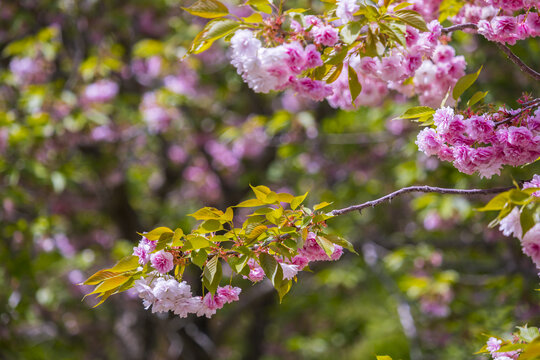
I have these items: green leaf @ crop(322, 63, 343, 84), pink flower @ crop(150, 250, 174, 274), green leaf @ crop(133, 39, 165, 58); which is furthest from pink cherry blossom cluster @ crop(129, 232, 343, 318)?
green leaf @ crop(133, 39, 165, 58)

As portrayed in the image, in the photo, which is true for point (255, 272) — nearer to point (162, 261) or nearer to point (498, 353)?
point (162, 261)

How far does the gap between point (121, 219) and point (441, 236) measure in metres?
2.96

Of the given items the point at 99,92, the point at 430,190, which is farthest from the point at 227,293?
the point at 99,92

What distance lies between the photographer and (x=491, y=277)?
4121mm

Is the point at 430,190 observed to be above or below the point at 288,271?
above

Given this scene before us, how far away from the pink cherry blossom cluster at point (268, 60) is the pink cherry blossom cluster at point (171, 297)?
61 centimetres

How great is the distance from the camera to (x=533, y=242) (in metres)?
1.22

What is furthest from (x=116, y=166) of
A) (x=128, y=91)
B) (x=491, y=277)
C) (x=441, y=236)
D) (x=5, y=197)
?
(x=491, y=277)

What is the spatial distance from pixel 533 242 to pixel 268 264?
2.12ft

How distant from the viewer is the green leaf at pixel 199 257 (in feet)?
4.62

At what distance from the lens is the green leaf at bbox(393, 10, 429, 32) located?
150 centimetres

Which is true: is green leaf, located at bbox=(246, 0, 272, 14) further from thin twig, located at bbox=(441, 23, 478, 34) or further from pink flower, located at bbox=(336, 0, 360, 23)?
thin twig, located at bbox=(441, 23, 478, 34)

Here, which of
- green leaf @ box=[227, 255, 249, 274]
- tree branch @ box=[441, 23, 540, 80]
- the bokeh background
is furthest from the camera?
the bokeh background

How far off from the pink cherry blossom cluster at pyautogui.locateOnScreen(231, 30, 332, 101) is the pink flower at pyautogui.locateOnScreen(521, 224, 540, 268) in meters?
0.74
